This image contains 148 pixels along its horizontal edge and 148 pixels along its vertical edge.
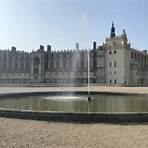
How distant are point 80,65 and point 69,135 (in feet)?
321

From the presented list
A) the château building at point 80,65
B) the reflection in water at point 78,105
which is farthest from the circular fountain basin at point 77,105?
the château building at point 80,65

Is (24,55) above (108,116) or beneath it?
above

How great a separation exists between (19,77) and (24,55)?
1142 centimetres

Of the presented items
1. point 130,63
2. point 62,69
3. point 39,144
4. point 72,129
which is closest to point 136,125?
point 72,129

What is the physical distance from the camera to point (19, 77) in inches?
4545

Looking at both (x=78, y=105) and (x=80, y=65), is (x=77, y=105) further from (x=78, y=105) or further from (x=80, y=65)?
(x=80, y=65)

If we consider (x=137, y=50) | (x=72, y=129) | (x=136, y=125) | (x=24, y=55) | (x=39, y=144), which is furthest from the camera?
(x=24, y=55)

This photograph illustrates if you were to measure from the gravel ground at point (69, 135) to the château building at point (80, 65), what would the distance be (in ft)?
266

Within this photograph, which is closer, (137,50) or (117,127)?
(117,127)

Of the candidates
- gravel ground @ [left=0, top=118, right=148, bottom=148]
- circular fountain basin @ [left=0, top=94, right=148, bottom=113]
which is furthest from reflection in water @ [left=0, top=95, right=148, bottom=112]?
gravel ground @ [left=0, top=118, right=148, bottom=148]

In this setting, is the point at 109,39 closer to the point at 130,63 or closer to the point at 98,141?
the point at 130,63

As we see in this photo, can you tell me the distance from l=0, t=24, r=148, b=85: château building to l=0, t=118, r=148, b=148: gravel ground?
3189 inches

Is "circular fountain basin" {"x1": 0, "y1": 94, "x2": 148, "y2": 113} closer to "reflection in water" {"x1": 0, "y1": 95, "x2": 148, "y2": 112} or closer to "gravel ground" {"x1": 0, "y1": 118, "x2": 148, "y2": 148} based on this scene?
"reflection in water" {"x1": 0, "y1": 95, "x2": 148, "y2": 112}

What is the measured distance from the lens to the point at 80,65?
4254 inches
